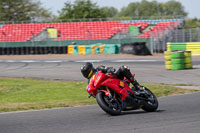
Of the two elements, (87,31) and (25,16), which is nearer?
(87,31)

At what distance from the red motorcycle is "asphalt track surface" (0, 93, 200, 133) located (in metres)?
0.19

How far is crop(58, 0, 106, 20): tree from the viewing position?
61.1m

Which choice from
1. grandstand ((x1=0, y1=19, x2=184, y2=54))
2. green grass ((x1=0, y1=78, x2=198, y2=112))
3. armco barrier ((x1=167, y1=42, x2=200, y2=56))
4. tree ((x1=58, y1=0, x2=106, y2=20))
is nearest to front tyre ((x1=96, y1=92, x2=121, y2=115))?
green grass ((x1=0, y1=78, x2=198, y2=112))

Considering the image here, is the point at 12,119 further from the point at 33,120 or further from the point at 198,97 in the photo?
the point at 198,97

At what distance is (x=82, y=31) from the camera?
1567 inches

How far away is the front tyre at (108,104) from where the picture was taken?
7.28m

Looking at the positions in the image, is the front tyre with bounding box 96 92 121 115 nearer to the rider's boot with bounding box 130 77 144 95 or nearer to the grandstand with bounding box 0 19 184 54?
the rider's boot with bounding box 130 77 144 95

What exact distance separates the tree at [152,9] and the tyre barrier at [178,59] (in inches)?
3273

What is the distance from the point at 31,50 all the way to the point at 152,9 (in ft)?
248

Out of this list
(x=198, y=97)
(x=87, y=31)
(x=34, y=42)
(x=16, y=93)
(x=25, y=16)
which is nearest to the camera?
(x=198, y=97)

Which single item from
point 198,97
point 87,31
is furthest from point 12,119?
point 87,31

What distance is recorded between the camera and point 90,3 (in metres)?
62.3

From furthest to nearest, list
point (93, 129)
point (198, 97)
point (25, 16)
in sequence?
point (25, 16) < point (198, 97) < point (93, 129)

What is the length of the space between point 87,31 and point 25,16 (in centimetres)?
2254
